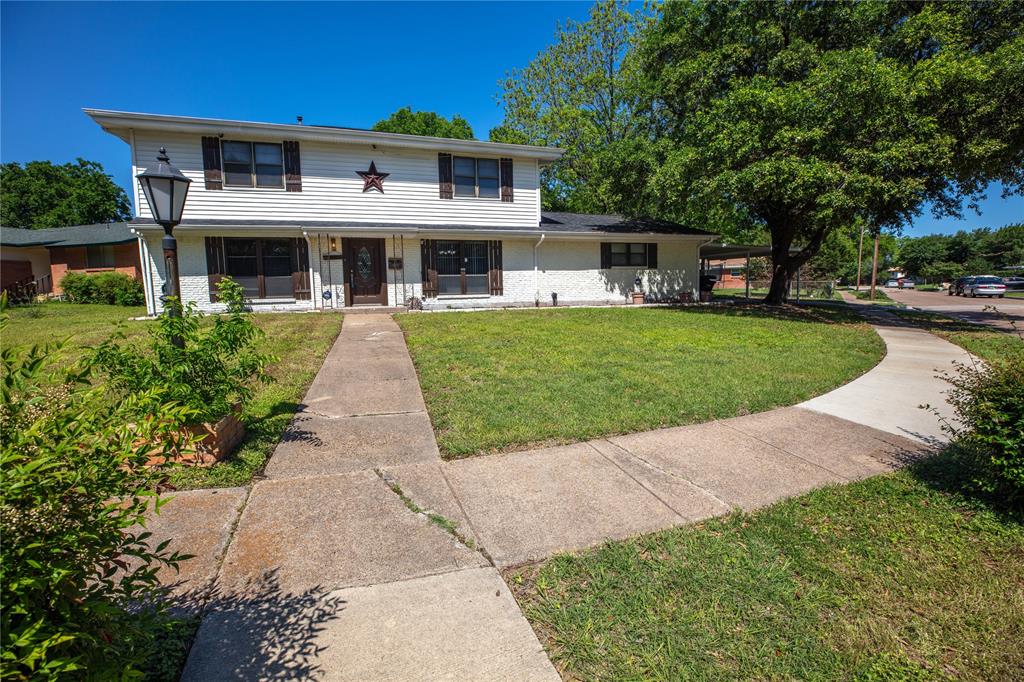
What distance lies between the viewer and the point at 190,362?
394cm

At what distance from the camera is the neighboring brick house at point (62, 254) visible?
861 inches

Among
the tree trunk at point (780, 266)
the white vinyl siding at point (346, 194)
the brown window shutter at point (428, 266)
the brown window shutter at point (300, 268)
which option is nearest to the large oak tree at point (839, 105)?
the tree trunk at point (780, 266)

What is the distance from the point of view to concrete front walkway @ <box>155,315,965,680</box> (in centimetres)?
210

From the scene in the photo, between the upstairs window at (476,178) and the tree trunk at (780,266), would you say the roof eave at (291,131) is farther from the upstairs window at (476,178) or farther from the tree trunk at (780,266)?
the tree trunk at (780,266)

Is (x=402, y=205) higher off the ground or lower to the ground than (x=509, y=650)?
higher

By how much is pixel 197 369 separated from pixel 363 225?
39.7ft

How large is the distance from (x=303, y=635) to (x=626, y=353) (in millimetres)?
7079

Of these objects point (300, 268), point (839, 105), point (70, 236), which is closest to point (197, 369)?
point (300, 268)

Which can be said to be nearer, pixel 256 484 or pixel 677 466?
pixel 256 484

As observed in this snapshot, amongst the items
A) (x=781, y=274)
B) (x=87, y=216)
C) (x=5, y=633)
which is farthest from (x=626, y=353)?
(x=87, y=216)

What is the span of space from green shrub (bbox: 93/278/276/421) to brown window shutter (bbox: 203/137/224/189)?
1209cm

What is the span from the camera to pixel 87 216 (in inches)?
1535

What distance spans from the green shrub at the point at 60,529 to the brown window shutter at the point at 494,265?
15.6 m

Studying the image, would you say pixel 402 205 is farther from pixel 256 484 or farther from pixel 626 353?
pixel 256 484
